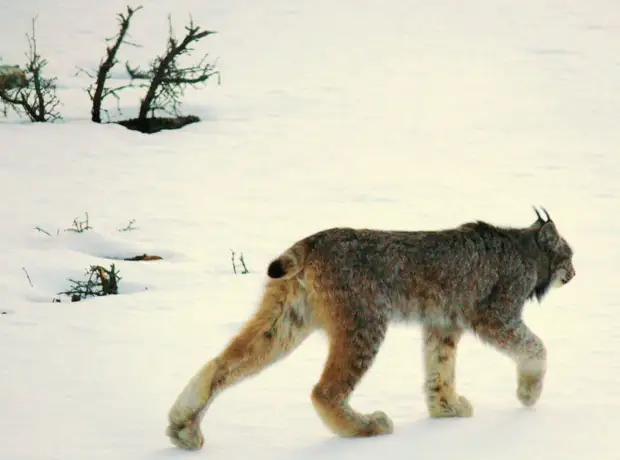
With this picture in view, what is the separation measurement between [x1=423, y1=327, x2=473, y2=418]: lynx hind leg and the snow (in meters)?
0.16

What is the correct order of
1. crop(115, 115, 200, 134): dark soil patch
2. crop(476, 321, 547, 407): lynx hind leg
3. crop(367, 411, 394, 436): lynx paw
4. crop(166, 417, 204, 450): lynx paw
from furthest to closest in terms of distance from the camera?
crop(115, 115, 200, 134): dark soil patch, crop(476, 321, 547, 407): lynx hind leg, crop(367, 411, 394, 436): lynx paw, crop(166, 417, 204, 450): lynx paw

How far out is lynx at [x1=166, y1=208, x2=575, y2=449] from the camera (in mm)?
6648

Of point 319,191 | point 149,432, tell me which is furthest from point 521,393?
→ point 319,191

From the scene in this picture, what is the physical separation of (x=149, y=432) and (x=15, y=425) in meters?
0.72

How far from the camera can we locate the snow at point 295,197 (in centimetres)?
725

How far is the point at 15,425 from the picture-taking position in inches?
280

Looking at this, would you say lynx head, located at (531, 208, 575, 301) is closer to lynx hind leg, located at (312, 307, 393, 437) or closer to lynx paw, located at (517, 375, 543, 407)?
lynx paw, located at (517, 375, 543, 407)

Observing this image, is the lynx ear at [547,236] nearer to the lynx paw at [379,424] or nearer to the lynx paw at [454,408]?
the lynx paw at [454,408]

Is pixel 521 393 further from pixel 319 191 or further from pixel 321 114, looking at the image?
pixel 321 114

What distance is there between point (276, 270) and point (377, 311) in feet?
1.81

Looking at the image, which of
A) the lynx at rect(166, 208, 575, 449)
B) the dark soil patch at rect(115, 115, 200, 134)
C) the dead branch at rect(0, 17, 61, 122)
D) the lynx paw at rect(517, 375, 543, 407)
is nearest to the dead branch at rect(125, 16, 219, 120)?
the dark soil patch at rect(115, 115, 200, 134)

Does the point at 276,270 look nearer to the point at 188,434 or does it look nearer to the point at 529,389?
the point at 188,434

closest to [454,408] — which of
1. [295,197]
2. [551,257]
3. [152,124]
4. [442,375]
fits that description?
[442,375]

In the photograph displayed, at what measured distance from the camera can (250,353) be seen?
680cm
